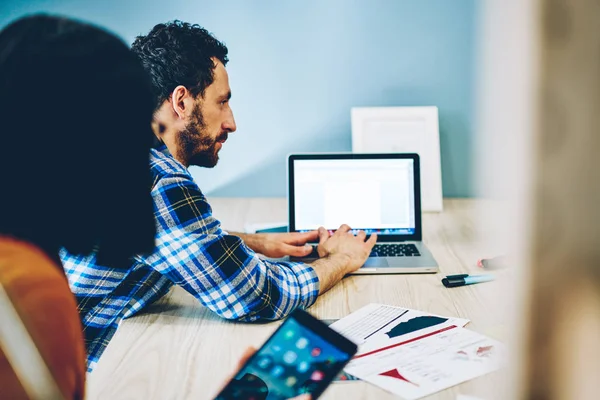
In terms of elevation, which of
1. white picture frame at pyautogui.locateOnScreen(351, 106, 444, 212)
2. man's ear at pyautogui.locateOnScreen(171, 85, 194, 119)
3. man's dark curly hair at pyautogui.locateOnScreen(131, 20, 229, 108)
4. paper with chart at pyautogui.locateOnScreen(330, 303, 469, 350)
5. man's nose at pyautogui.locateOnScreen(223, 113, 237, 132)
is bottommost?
paper with chart at pyautogui.locateOnScreen(330, 303, 469, 350)

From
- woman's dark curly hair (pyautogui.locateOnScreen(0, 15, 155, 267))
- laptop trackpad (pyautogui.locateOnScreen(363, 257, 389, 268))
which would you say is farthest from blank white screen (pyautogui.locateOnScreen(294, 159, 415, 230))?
woman's dark curly hair (pyautogui.locateOnScreen(0, 15, 155, 267))

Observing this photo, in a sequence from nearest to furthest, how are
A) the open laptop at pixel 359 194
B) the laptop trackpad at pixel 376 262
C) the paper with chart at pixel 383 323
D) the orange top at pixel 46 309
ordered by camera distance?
the orange top at pixel 46 309 → the paper with chart at pixel 383 323 → the laptop trackpad at pixel 376 262 → the open laptop at pixel 359 194

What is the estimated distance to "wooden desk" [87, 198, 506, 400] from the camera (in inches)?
32.8

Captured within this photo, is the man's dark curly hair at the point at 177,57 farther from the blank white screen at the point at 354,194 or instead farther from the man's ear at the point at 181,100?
the blank white screen at the point at 354,194

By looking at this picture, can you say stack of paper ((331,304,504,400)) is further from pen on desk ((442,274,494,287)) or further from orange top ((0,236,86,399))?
orange top ((0,236,86,399))

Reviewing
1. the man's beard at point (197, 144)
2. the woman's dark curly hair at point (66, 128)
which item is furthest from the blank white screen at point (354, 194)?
the woman's dark curly hair at point (66, 128)

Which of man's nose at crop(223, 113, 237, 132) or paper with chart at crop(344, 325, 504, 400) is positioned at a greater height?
man's nose at crop(223, 113, 237, 132)

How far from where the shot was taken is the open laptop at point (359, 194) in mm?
1455

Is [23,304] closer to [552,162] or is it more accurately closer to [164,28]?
[552,162]

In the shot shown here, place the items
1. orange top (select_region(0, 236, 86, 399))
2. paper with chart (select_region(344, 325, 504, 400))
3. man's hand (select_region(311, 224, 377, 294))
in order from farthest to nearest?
man's hand (select_region(311, 224, 377, 294))
paper with chart (select_region(344, 325, 504, 400))
orange top (select_region(0, 236, 86, 399))

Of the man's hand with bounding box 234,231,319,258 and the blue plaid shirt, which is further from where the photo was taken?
the man's hand with bounding box 234,231,319,258

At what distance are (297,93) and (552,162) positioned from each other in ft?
5.64

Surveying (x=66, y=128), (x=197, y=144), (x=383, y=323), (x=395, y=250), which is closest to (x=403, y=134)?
(x=395, y=250)

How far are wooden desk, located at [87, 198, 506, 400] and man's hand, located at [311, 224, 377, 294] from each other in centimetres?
3
